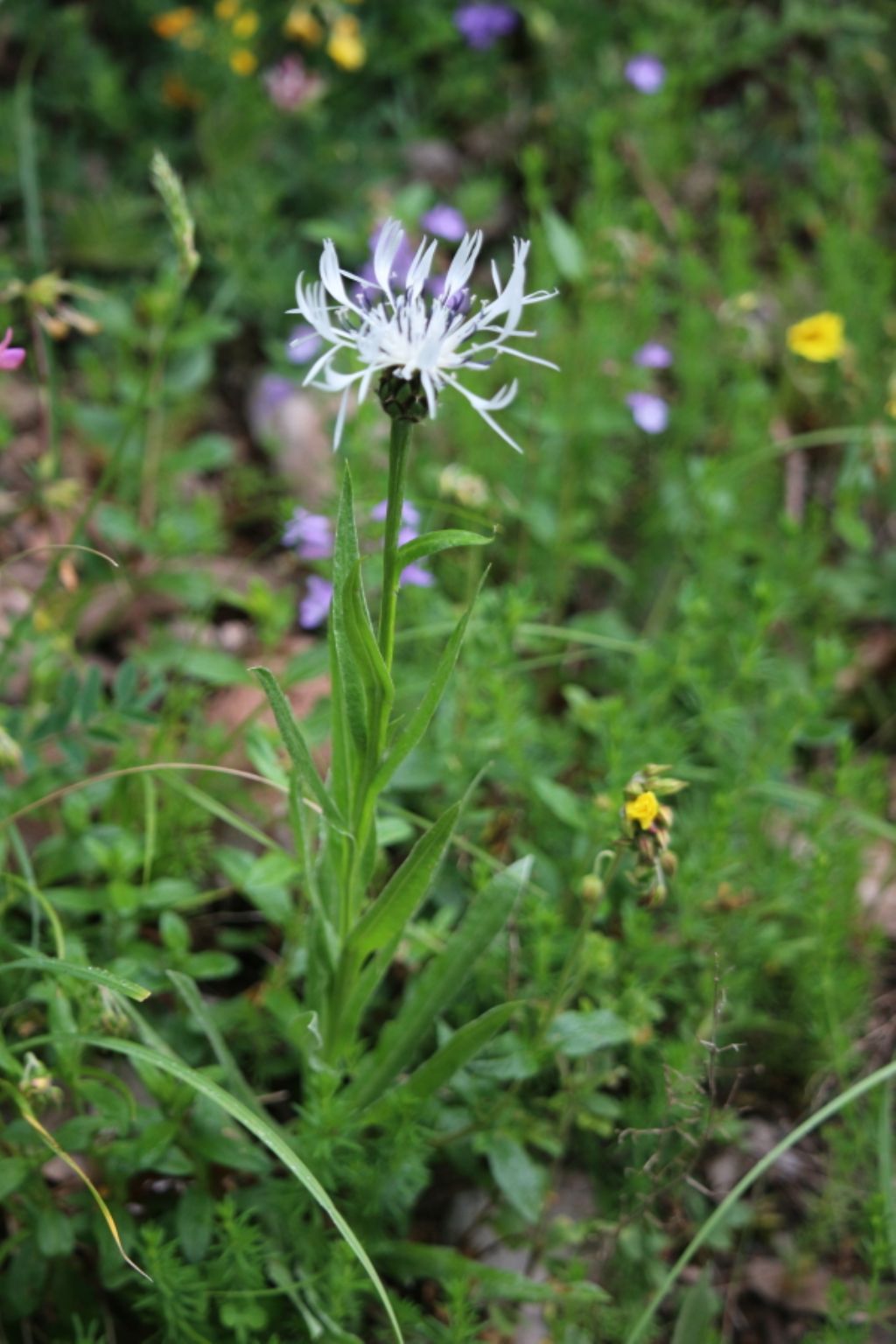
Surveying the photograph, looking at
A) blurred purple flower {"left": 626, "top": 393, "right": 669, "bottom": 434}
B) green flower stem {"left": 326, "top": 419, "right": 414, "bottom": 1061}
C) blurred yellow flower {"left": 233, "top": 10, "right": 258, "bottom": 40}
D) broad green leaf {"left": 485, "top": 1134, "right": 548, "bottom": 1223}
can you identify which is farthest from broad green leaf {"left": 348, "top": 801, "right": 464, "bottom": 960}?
blurred yellow flower {"left": 233, "top": 10, "right": 258, "bottom": 40}

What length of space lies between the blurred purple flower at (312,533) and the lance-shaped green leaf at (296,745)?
0.72m

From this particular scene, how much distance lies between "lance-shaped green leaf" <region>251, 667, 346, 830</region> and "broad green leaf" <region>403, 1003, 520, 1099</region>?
28 centimetres

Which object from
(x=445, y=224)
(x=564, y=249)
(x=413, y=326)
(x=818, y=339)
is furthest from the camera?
(x=445, y=224)

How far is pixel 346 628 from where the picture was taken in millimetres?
1198

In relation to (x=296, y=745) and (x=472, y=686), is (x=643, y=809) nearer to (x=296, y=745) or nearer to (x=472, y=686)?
(x=296, y=745)

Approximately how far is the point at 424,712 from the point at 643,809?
1.07ft

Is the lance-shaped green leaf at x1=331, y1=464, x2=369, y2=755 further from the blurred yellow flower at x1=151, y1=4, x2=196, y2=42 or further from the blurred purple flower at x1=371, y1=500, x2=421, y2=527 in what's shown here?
the blurred yellow flower at x1=151, y1=4, x2=196, y2=42

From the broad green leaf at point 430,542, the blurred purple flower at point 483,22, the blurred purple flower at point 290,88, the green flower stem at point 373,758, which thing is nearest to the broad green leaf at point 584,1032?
the green flower stem at point 373,758

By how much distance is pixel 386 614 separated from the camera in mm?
1201

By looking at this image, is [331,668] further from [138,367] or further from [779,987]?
[138,367]

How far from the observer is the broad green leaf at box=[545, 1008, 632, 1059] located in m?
1.54

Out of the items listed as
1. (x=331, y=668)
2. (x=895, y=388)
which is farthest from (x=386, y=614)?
(x=895, y=388)

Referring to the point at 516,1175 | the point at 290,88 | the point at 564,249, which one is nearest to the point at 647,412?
the point at 564,249

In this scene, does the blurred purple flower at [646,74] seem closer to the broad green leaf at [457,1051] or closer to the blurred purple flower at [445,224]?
the blurred purple flower at [445,224]
